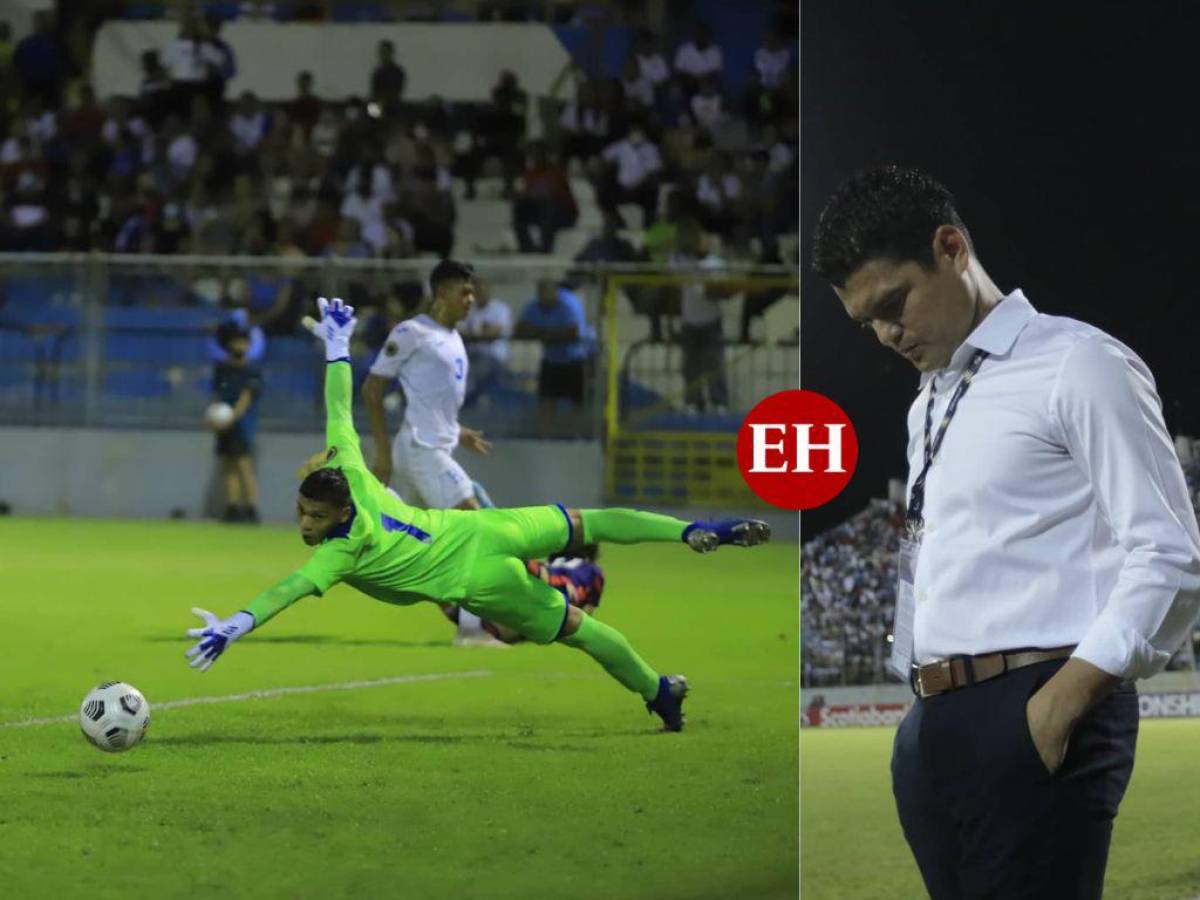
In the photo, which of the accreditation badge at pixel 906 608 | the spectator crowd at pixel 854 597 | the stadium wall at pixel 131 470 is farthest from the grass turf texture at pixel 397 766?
the stadium wall at pixel 131 470

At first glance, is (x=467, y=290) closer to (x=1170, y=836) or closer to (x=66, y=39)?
(x=1170, y=836)

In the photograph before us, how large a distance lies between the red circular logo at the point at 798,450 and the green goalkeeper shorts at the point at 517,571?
130 cm

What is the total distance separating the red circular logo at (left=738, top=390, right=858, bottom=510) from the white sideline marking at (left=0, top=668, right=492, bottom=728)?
94.4 inches

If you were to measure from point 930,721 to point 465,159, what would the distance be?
10267 millimetres

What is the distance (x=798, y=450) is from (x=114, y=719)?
2.01 meters

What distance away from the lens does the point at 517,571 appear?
4.86 meters

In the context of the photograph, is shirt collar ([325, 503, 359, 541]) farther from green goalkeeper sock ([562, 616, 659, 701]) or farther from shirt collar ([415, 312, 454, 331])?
shirt collar ([415, 312, 454, 331])

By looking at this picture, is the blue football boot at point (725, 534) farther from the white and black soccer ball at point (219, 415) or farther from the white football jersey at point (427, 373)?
the white and black soccer ball at point (219, 415)

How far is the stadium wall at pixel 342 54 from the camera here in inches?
492

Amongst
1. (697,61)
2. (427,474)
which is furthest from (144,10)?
(427,474)

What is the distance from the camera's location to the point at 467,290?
608 cm

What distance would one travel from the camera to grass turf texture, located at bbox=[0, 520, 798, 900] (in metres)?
3.93

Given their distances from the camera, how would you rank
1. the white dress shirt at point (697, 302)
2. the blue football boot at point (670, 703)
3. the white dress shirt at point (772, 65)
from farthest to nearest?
the white dress shirt at point (772, 65), the white dress shirt at point (697, 302), the blue football boot at point (670, 703)

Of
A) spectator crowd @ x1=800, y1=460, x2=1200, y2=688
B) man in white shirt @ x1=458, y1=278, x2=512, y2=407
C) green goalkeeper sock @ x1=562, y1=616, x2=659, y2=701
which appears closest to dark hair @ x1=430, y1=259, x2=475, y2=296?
green goalkeeper sock @ x1=562, y1=616, x2=659, y2=701
